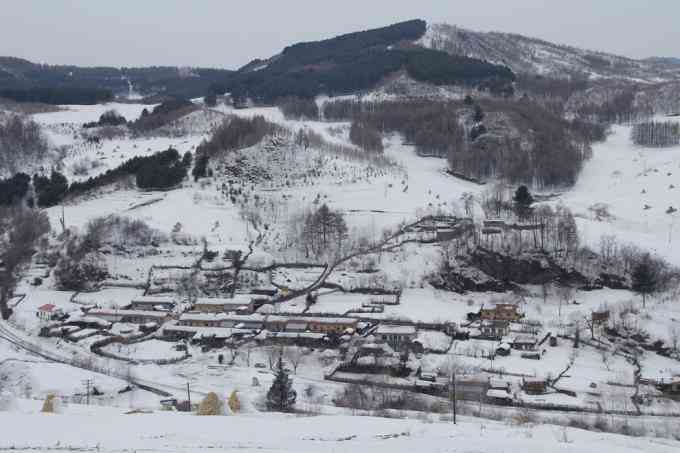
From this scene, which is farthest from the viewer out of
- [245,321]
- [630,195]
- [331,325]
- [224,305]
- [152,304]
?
[630,195]

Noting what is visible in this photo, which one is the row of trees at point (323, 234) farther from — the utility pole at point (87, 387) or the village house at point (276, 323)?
the utility pole at point (87, 387)

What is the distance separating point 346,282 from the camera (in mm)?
27969

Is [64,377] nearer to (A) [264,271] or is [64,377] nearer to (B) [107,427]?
(B) [107,427]

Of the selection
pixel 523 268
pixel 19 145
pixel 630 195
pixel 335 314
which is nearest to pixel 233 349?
pixel 335 314

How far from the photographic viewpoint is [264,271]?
2897 centimetres

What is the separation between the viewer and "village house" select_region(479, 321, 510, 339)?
22656mm

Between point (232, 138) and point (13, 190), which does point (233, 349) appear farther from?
point (232, 138)

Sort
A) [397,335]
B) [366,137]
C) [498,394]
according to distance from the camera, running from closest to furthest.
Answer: [498,394] → [397,335] → [366,137]

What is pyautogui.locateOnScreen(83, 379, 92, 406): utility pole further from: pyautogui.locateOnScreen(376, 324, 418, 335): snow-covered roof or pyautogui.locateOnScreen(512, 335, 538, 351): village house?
pyautogui.locateOnScreen(512, 335, 538, 351): village house

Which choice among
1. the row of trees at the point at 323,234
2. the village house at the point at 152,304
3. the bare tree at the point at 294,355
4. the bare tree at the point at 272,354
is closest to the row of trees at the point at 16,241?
the village house at the point at 152,304

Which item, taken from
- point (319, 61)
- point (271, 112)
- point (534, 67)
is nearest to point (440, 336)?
point (271, 112)

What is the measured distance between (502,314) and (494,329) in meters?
1.76

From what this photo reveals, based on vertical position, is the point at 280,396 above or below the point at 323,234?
below

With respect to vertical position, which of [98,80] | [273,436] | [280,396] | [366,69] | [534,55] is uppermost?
[534,55]
